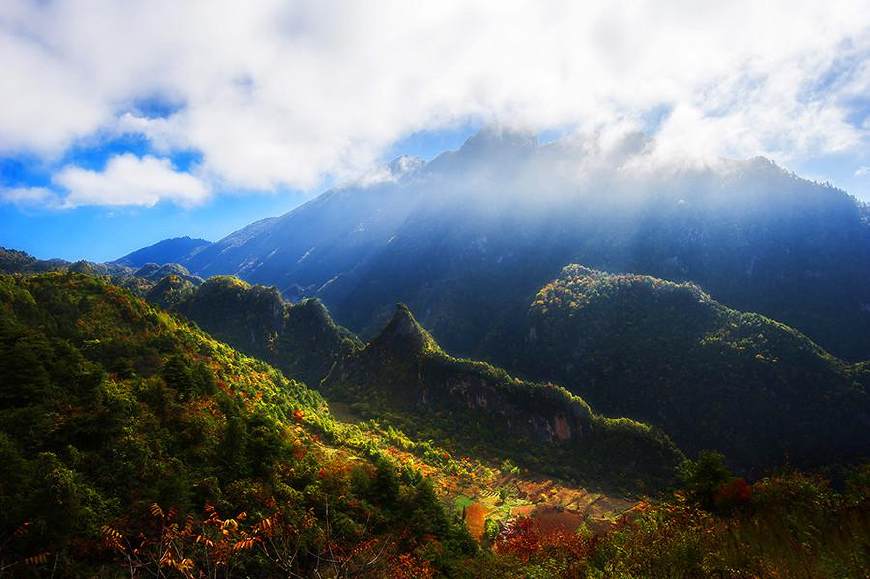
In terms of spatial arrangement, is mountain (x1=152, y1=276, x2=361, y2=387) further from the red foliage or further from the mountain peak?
the red foliage

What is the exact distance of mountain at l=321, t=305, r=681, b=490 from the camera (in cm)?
7862

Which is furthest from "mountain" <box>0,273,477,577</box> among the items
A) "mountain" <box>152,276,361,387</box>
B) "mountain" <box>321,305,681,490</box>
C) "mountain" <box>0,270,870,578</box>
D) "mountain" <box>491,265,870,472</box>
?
"mountain" <box>491,265,870,472</box>

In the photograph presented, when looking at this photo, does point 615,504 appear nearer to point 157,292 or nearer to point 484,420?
point 484,420

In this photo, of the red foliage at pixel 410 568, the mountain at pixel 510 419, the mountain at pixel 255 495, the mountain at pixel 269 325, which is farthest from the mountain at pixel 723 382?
the red foliage at pixel 410 568

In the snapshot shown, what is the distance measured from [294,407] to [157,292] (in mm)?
113322

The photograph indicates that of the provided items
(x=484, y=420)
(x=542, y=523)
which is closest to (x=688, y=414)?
(x=484, y=420)

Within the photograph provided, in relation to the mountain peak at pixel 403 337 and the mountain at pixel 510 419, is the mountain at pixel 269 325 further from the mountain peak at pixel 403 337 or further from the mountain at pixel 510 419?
the mountain at pixel 510 419

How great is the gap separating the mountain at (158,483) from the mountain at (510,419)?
37125 mm

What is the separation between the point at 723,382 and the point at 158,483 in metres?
147

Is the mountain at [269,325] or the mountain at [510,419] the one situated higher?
the mountain at [269,325]

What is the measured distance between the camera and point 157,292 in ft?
504

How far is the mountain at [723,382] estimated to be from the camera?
121m

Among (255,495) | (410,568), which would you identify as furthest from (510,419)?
(255,495)

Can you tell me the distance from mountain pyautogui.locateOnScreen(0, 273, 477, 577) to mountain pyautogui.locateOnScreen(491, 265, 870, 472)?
114 meters
